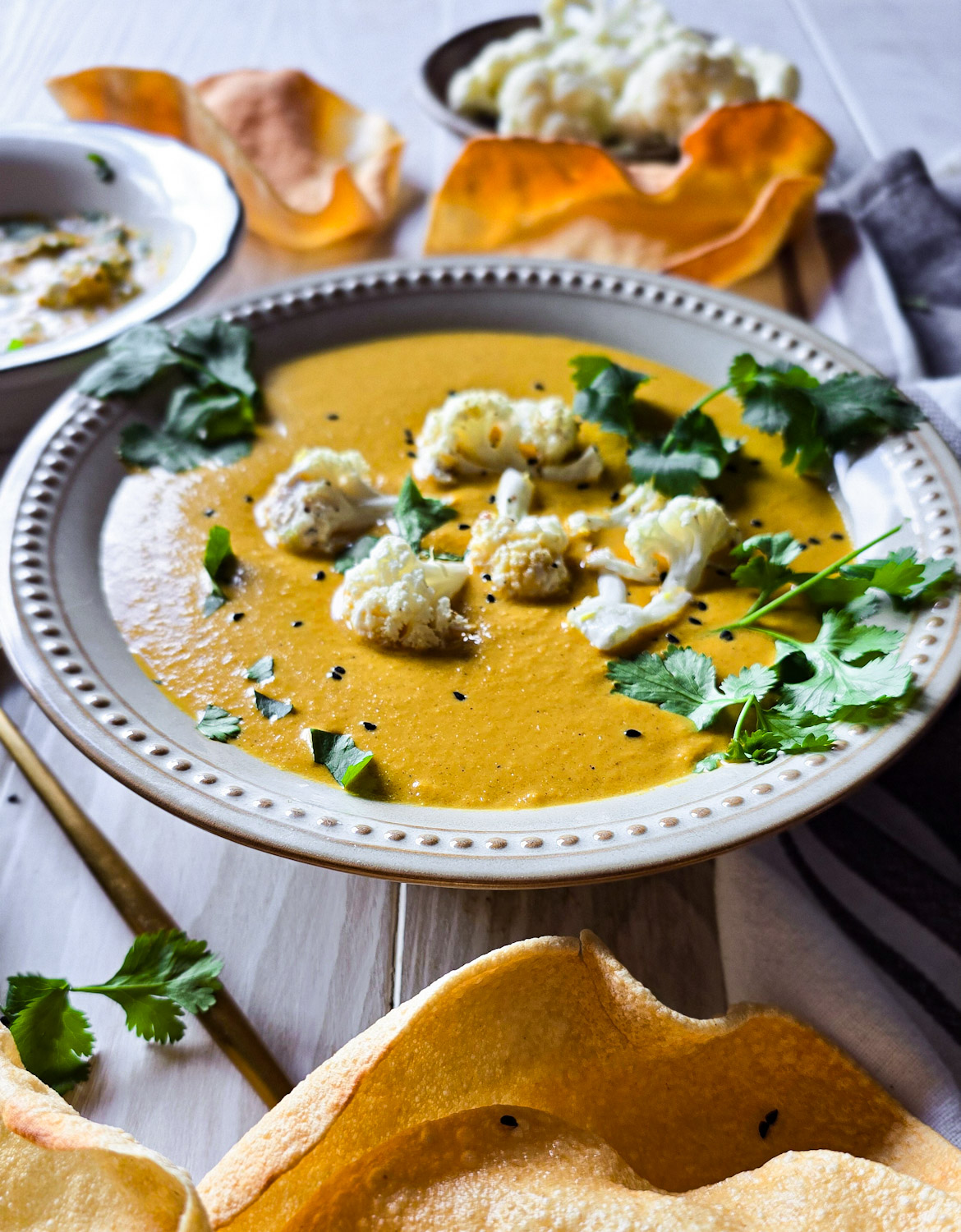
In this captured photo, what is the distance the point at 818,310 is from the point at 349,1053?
227cm

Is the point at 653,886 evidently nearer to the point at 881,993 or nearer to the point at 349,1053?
the point at 881,993

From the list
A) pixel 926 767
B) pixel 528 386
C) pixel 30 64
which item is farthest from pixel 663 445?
pixel 30 64

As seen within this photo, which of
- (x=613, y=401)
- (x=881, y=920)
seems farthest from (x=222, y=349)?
(x=881, y=920)

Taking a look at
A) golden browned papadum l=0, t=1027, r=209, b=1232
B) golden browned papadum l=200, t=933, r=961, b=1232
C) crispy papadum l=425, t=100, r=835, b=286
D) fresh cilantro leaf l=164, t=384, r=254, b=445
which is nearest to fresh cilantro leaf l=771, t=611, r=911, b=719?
golden browned papadum l=200, t=933, r=961, b=1232

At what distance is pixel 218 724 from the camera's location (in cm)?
174

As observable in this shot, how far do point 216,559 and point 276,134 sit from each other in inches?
70.7

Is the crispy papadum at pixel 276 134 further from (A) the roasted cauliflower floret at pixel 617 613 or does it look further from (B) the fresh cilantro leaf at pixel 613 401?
(A) the roasted cauliflower floret at pixel 617 613

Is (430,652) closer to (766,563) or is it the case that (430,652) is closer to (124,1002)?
(766,563)

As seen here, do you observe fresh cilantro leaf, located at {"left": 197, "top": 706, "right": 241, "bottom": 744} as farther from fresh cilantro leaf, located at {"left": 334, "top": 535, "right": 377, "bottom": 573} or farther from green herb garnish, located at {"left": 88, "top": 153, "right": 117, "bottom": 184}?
green herb garnish, located at {"left": 88, "top": 153, "right": 117, "bottom": 184}

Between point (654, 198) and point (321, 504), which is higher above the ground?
point (654, 198)

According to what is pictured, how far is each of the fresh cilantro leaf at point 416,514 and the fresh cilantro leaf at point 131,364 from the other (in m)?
0.61

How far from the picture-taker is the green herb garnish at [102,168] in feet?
10.1

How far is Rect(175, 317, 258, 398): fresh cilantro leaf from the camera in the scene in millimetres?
2389

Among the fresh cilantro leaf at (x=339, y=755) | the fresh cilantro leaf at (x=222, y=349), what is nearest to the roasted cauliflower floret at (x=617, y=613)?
the fresh cilantro leaf at (x=339, y=755)
